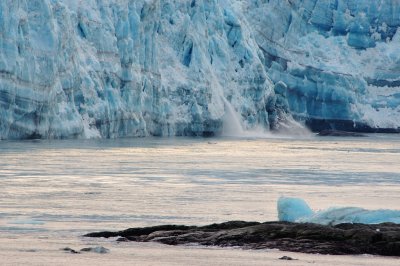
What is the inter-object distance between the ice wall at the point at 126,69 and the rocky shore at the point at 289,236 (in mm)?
30776

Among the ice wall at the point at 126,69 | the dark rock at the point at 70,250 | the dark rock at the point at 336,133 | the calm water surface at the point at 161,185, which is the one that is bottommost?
the dark rock at the point at 70,250

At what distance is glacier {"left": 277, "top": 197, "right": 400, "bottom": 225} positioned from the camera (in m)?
14.3

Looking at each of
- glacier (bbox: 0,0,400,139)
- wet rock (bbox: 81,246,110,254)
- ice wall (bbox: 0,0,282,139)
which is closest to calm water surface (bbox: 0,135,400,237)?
wet rock (bbox: 81,246,110,254)

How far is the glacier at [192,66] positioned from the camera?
4606cm

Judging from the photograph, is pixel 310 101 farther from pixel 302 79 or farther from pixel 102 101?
pixel 102 101

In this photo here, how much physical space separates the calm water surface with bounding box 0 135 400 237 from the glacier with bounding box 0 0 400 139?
4.94 meters

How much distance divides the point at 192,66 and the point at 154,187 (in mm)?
36958

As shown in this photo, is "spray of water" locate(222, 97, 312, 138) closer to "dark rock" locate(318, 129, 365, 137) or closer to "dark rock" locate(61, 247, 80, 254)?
"dark rock" locate(318, 129, 365, 137)

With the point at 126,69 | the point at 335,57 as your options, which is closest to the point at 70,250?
the point at 126,69

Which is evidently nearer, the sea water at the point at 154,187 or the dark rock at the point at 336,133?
the sea water at the point at 154,187

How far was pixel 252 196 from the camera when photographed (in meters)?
21.7

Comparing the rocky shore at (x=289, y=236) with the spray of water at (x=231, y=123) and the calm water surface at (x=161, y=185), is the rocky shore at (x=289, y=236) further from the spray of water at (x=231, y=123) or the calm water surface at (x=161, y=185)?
the spray of water at (x=231, y=123)

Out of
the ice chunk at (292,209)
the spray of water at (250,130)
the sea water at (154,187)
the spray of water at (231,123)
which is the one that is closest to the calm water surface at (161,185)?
the sea water at (154,187)

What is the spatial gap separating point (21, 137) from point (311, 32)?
4349 cm
